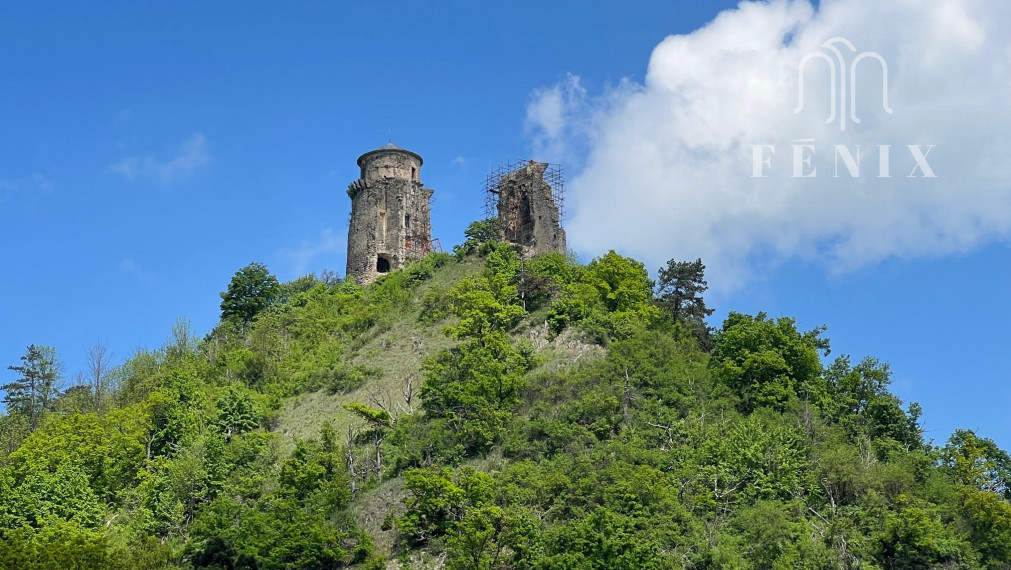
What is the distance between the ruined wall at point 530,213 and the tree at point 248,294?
1481cm

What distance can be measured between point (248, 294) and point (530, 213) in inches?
720

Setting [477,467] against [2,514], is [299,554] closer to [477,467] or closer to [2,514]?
[477,467]

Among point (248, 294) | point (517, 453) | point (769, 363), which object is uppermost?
point (248, 294)

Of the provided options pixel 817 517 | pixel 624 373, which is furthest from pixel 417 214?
pixel 817 517

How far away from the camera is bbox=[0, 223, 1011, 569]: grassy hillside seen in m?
41.9

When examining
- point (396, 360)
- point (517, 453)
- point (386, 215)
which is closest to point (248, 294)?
point (386, 215)

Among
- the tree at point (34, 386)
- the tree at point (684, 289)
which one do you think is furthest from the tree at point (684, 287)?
the tree at point (34, 386)

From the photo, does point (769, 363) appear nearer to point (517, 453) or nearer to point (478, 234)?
point (517, 453)

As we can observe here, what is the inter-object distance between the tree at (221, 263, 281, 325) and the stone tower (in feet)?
16.6

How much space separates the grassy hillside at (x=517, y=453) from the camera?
4194cm

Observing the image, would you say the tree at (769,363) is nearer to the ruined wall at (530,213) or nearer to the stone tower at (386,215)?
the ruined wall at (530,213)

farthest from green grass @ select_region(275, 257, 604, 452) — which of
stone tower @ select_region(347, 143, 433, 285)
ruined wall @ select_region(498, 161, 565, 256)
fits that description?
stone tower @ select_region(347, 143, 433, 285)

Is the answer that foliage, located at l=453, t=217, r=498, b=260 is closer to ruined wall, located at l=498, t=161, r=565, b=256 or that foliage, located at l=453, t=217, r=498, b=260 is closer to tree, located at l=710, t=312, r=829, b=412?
ruined wall, located at l=498, t=161, r=565, b=256

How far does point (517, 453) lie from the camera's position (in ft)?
158
